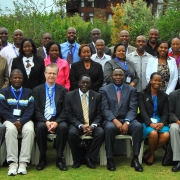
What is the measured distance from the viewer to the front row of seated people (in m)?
7.23

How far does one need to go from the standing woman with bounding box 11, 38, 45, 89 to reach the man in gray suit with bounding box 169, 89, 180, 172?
280 cm

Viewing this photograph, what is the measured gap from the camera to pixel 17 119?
24.1 ft

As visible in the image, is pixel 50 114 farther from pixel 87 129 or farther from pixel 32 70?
pixel 32 70

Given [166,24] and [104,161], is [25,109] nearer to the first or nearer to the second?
[104,161]

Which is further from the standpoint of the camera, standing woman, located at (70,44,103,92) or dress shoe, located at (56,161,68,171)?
standing woman, located at (70,44,103,92)

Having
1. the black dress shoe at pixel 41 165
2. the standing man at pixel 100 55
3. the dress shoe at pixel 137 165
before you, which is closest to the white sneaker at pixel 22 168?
the black dress shoe at pixel 41 165

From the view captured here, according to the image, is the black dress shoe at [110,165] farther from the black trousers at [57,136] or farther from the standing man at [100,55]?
the standing man at [100,55]

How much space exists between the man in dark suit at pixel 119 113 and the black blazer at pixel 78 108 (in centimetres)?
12

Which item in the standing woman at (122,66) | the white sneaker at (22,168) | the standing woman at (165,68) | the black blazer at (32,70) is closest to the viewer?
the white sneaker at (22,168)

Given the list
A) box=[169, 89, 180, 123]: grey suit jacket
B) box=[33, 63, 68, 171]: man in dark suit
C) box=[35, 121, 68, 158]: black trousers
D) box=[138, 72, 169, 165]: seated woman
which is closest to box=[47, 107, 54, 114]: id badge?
box=[33, 63, 68, 171]: man in dark suit

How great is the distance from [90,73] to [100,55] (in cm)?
97

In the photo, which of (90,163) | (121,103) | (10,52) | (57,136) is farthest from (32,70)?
(90,163)

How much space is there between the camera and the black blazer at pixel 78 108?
753cm

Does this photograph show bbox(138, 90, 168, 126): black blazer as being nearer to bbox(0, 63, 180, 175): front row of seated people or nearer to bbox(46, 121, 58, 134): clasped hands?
bbox(0, 63, 180, 175): front row of seated people
